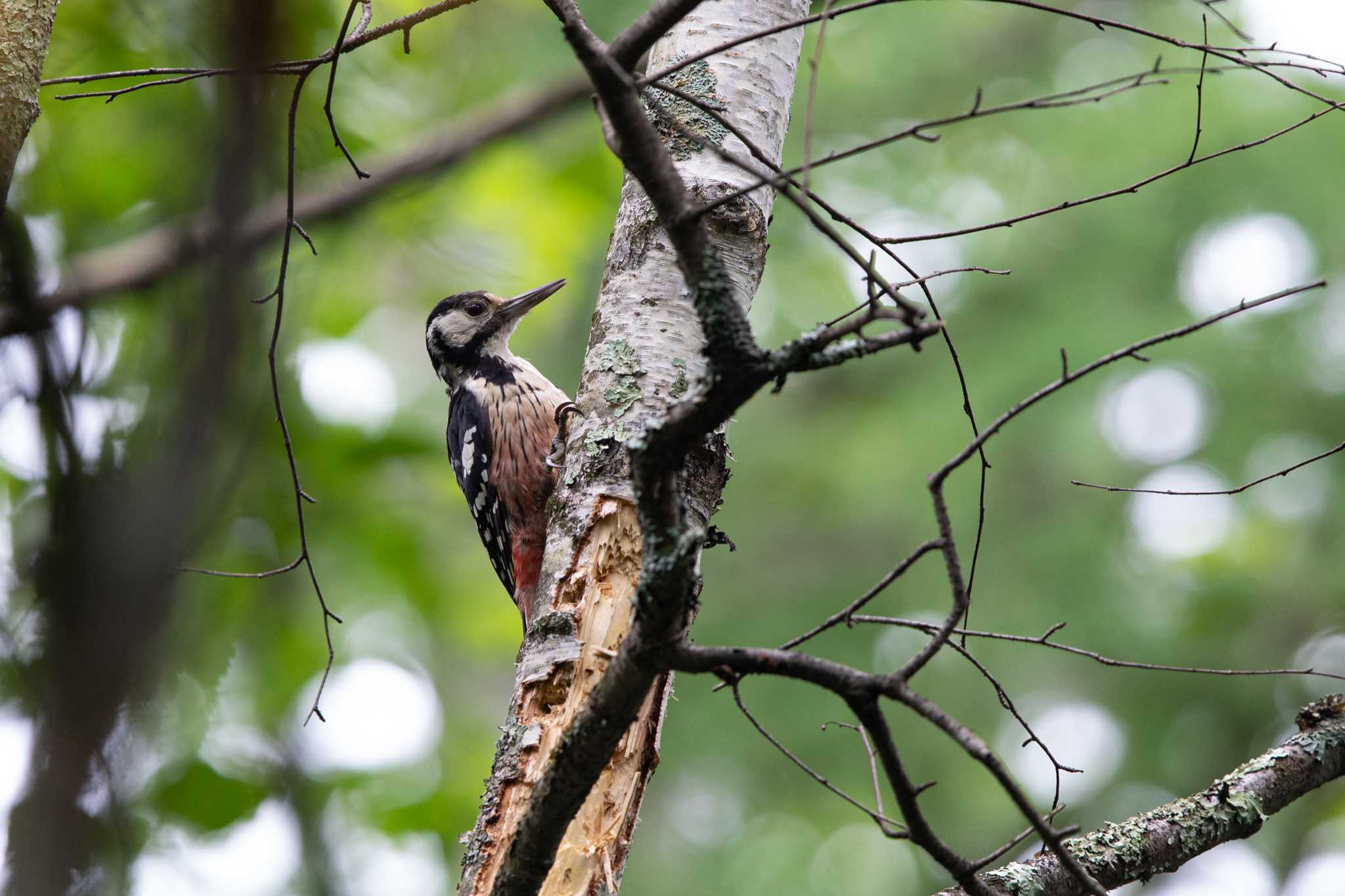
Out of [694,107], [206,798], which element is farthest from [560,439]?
[206,798]

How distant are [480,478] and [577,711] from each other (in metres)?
2.37

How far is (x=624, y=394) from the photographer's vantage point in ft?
7.71

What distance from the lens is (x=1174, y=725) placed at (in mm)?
5977

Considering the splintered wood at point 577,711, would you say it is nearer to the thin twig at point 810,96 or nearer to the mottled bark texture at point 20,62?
the thin twig at point 810,96

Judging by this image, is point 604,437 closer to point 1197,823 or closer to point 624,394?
point 624,394

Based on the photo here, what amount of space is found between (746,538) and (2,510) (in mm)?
4918

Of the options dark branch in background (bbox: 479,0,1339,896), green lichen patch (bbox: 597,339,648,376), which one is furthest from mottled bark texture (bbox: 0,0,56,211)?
green lichen patch (bbox: 597,339,648,376)

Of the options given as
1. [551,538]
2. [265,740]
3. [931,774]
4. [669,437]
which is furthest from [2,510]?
[931,774]

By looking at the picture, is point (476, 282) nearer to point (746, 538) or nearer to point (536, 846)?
point (536, 846)

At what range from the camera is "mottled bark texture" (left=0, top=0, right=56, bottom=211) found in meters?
1.72

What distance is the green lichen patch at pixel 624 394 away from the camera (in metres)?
2.34

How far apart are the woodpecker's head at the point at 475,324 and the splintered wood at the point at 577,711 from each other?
245 cm

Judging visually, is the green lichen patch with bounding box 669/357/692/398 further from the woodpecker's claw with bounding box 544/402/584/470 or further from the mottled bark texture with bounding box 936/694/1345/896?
the mottled bark texture with bounding box 936/694/1345/896

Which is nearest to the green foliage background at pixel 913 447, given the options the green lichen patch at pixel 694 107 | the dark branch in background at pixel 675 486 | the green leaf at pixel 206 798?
the green leaf at pixel 206 798
